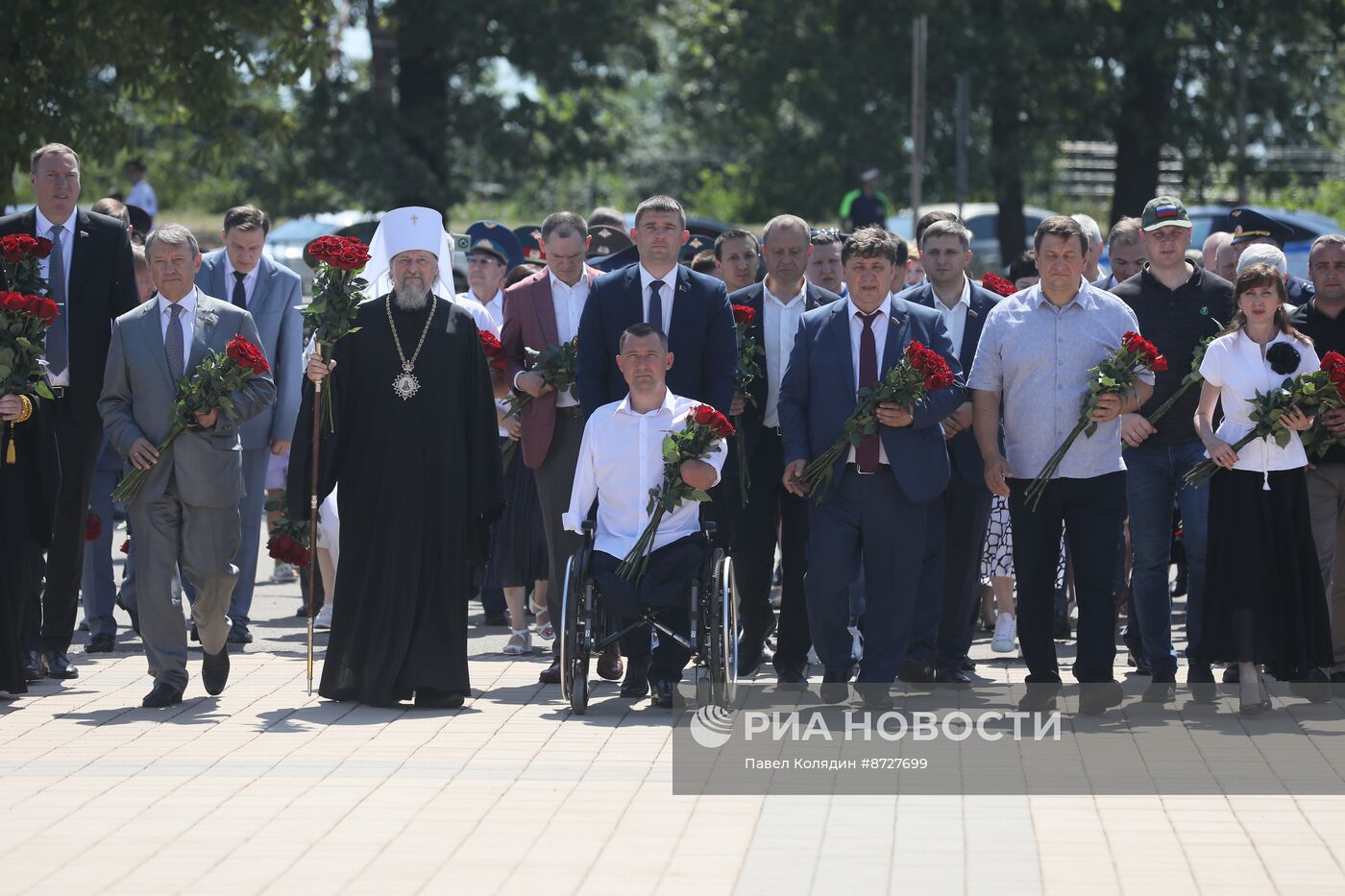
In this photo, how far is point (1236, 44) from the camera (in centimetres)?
2895

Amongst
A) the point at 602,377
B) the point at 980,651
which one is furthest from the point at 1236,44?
the point at 602,377

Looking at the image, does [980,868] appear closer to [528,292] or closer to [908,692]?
[908,692]

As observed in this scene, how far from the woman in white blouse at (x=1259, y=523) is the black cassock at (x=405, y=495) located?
340cm

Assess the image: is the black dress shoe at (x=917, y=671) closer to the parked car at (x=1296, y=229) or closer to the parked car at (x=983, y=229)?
the parked car at (x=1296, y=229)

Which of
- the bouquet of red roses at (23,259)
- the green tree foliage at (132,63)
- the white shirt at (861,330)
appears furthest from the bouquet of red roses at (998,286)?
the green tree foliage at (132,63)

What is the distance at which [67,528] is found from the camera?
10508mm

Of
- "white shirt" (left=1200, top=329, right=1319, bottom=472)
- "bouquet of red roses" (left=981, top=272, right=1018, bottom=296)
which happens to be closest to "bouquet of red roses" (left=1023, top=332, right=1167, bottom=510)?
"white shirt" (left=1200, top=329, right=1319, bottom=472)

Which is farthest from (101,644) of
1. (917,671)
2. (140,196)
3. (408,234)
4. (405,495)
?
(140,196)

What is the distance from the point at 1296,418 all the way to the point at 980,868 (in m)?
3.48

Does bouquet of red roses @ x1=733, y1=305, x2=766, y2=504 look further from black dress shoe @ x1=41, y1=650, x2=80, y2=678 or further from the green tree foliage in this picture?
the green tree foliage

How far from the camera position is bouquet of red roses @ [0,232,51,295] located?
31.9 ft

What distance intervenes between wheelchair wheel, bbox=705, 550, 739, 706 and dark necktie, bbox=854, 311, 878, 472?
2.76 feet

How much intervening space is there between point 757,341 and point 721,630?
80.9 inches

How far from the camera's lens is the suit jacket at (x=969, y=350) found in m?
10.1
